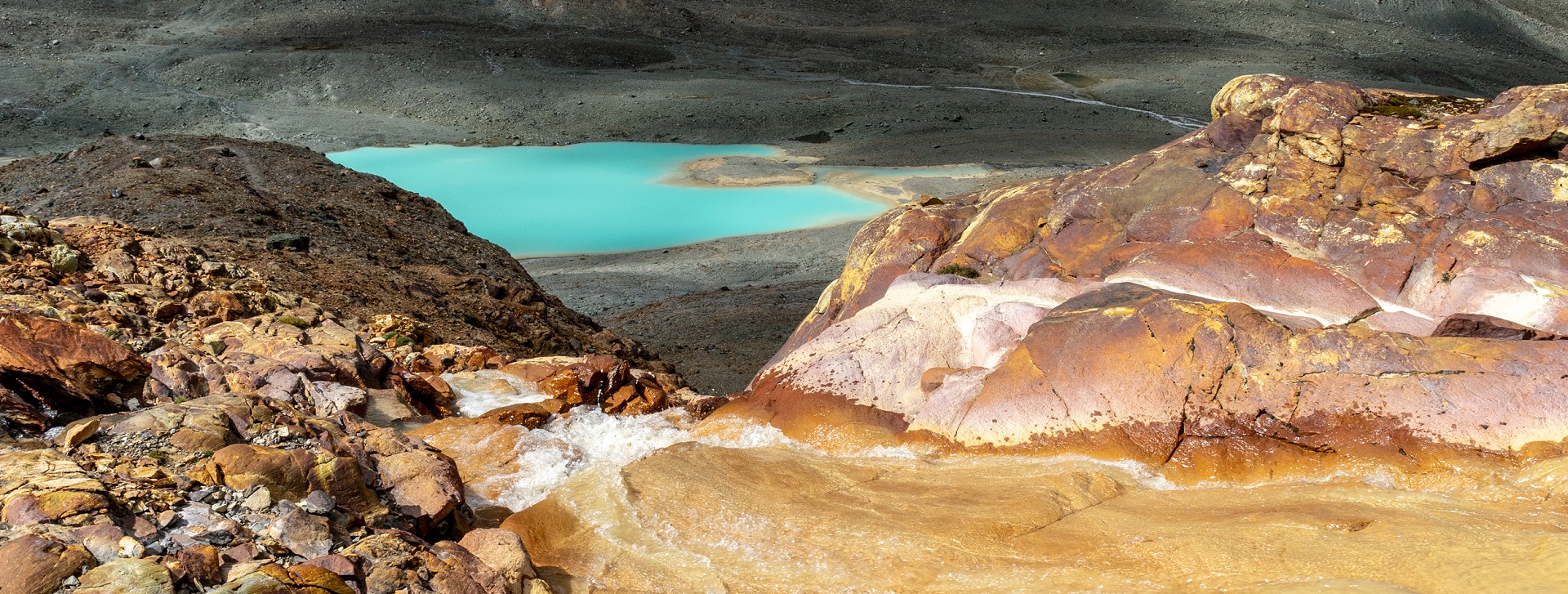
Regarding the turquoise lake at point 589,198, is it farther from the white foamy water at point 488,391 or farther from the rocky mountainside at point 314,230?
the white foamy water at point 488,391

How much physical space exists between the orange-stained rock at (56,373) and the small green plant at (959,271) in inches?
199

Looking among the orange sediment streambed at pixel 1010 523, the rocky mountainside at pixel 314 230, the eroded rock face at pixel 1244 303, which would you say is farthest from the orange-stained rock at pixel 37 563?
the rocky mountainside at pixel 314 230

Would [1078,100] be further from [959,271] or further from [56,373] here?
[56,373]

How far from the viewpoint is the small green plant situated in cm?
790

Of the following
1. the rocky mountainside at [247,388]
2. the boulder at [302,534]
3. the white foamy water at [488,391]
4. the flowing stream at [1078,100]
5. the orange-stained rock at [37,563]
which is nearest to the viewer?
the orange-stained rock at [37,563]

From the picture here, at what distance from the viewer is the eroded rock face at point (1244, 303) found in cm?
554

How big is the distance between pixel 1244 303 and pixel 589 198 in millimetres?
19261

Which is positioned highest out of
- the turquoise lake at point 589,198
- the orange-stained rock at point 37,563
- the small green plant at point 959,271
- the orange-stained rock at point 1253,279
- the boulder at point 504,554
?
the orange-stained rock at point 37,563

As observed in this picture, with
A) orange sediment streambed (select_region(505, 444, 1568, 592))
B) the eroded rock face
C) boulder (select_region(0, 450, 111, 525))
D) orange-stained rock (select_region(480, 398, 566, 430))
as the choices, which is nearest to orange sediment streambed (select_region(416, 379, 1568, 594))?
orange sediment streambed (select_region(505, 444, 1568, 592))

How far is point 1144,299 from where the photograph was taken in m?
6.25

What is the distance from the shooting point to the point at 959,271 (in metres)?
7.95

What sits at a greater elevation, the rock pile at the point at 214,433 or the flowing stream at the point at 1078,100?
the rock pile at the point at 214,433

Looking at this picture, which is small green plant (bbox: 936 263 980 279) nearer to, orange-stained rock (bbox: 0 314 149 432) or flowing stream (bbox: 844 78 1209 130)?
orange-stained rock (bbox: 0 314 149 432)

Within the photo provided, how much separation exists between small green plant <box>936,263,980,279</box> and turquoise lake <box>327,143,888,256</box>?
13.8 m
